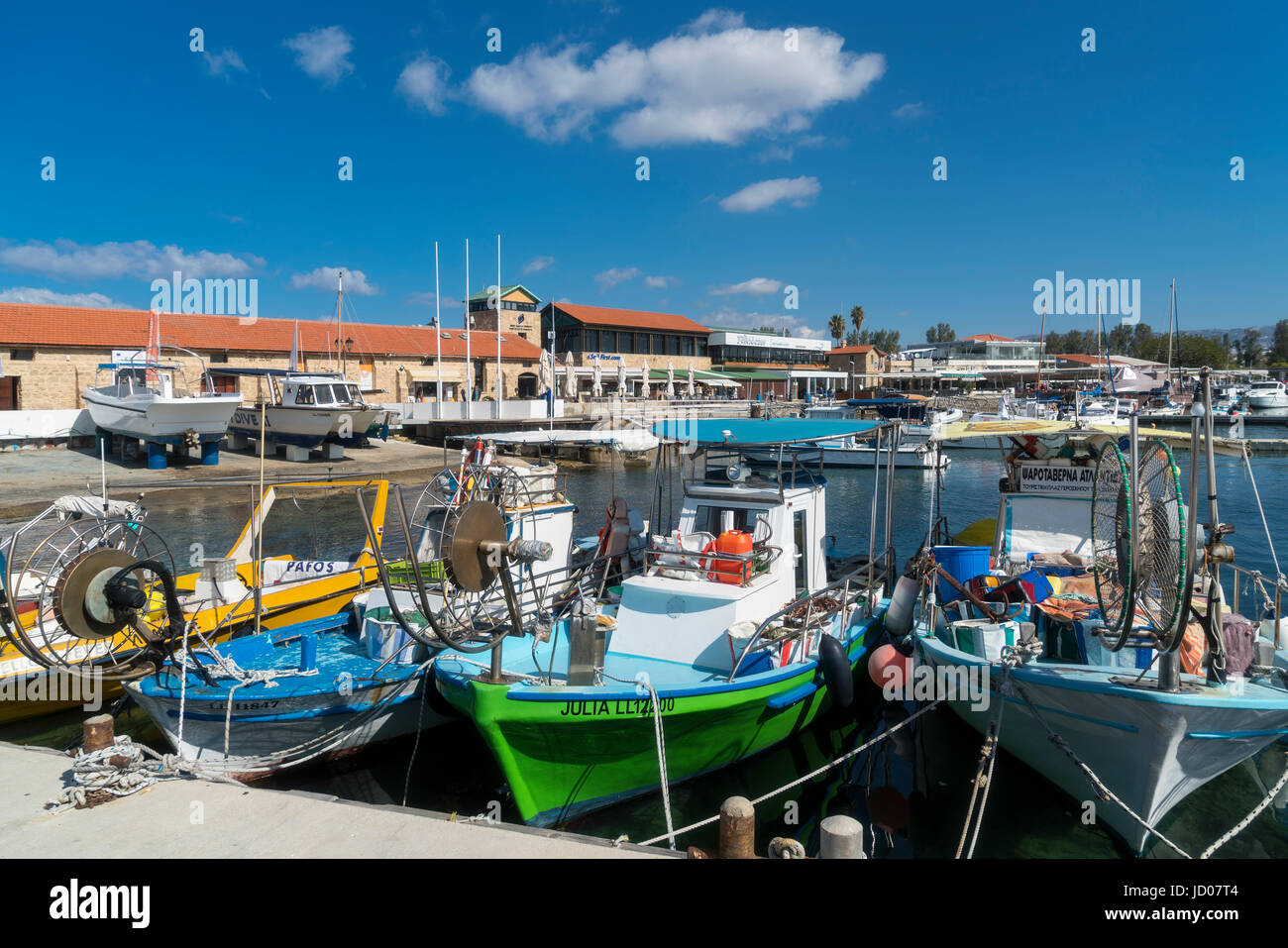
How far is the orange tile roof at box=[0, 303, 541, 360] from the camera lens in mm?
35688

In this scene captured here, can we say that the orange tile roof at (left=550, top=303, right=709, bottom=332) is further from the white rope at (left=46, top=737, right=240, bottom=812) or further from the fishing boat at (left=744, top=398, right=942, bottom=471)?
the white rope at (left=46, top=737, right=240, bottom=812)

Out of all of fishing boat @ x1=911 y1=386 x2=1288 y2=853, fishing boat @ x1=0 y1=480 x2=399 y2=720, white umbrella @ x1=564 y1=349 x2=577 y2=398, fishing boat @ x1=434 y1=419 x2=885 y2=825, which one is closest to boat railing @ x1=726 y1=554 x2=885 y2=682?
fishing boat @ x1=434 y1=419 x2=885 y2=825

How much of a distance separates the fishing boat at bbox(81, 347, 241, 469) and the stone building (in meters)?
1.36

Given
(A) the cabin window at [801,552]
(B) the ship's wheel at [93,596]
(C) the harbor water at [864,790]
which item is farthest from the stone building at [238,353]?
(A) the cabin window at [801,552]

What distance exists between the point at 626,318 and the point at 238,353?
28.8 metres

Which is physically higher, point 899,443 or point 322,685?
point 899,443

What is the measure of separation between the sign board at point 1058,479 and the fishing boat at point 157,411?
28.8 m

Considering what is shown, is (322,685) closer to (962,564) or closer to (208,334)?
(962,564)

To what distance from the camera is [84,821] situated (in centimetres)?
609

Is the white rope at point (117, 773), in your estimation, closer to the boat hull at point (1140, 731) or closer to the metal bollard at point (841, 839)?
the metal bollard at point (841, 839)

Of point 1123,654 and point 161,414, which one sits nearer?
point 1123,654

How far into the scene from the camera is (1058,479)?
11.6m

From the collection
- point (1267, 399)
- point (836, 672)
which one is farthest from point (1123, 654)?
point (1267, 399)
